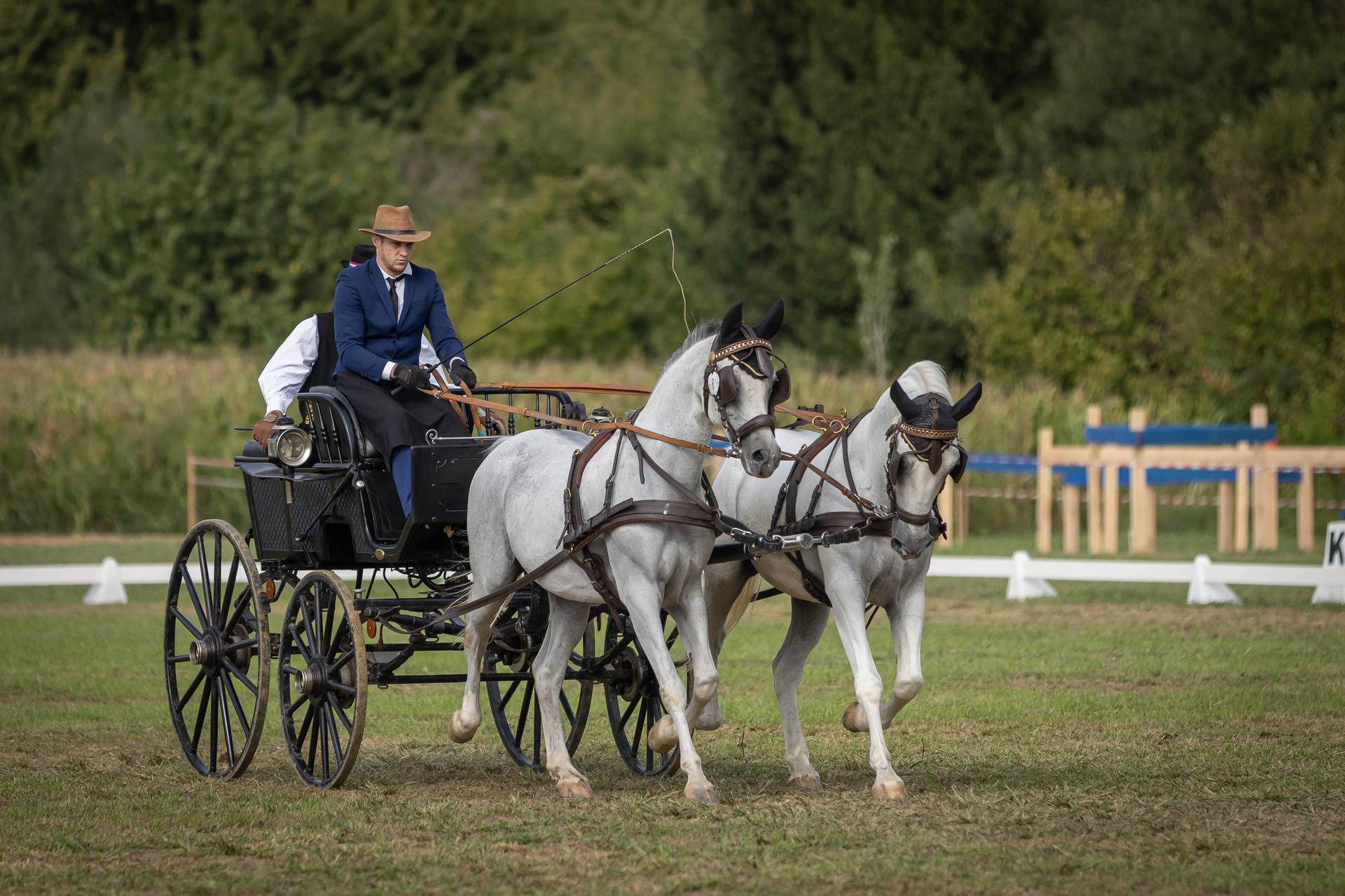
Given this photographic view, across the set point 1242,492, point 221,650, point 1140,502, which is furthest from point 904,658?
point 1242,492

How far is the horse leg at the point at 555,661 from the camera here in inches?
306

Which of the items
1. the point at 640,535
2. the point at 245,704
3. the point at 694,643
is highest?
the point at 640,535

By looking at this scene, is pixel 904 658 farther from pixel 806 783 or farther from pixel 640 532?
pixel 640 532

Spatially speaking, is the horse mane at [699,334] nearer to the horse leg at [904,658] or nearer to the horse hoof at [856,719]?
the horse leg at [904,658]

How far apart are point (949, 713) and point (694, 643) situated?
Result: 2.99 metres

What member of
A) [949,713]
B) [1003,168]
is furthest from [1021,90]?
[949,713]

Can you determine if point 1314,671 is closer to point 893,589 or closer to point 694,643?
point 893,589

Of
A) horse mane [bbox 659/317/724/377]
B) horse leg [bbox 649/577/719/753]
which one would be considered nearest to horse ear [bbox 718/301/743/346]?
horse mane [bbox 659/317/724/377]

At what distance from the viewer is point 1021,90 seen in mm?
35281

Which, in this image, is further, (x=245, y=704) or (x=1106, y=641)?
(x=1106, y=641)


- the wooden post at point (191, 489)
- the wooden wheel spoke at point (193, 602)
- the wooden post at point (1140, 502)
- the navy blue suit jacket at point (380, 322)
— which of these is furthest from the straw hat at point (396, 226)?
the wooden post at point (191, 489)

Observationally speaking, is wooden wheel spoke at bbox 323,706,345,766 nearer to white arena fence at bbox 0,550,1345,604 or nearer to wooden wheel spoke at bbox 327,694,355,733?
wooden wheel spoke at bbox 327,694,355,733

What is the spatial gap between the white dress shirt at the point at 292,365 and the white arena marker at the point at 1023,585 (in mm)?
8093

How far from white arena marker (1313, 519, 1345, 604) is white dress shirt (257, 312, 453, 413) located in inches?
331
